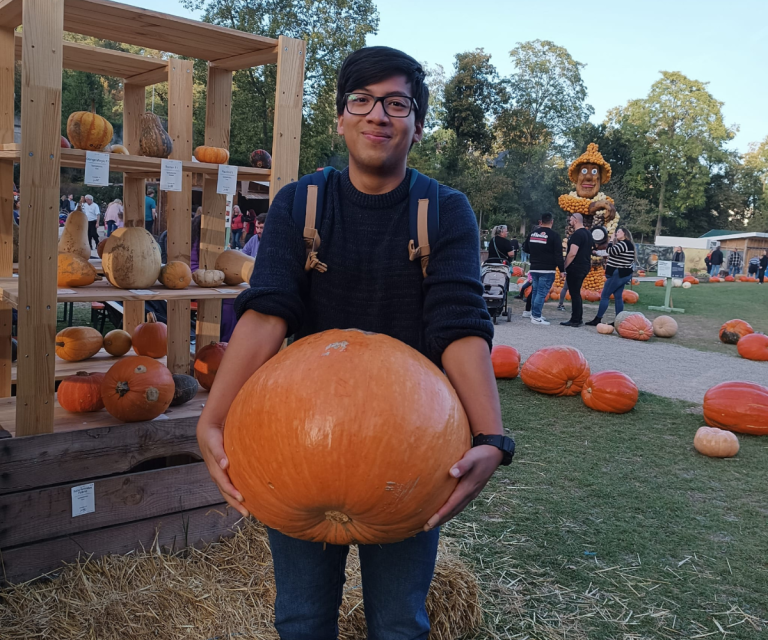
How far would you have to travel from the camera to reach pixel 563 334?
11219 mm

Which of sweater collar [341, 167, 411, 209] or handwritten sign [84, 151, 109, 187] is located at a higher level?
handwritten sign [84, 151, 109, 187]

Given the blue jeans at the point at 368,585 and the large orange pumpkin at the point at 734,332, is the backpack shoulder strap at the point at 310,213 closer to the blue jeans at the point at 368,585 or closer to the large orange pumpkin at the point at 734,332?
the blue jeans at the point at 368,585

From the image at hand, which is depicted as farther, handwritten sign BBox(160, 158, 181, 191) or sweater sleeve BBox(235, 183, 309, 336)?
handwritten sign BBox(160, 158, 181, 191)

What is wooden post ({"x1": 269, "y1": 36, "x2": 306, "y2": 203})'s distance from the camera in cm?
345

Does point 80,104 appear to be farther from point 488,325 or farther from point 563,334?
point 488,325

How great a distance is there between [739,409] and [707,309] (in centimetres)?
1146

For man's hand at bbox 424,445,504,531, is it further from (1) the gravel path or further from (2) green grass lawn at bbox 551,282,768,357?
(2) green grass lawn at bbox 551,282,768,357

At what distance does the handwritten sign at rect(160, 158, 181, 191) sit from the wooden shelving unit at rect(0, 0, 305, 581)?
11 cm

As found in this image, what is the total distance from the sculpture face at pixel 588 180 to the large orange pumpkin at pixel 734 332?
636cm

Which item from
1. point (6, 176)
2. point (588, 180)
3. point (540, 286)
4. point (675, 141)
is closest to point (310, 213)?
point (6, 176)

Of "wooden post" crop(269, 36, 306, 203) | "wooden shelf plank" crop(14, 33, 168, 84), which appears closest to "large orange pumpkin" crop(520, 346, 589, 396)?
"wooden post" crop(269, 36, 306, 203)

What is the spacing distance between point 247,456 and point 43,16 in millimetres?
2326

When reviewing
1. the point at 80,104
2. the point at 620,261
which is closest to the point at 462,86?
the point at 80,104

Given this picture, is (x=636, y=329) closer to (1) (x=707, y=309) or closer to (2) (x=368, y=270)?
(1) (x=707, y=309)
